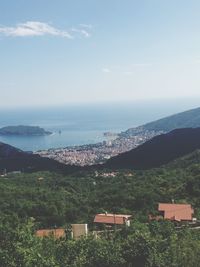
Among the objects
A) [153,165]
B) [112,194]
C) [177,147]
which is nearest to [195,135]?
[177,147]

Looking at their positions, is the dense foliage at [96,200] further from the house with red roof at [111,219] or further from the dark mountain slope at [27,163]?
the dark mountain slope at [27,163]

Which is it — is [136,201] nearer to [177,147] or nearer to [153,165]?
[153,165]

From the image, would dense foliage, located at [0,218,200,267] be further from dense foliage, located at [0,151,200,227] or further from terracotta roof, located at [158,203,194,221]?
dense foliage, located at [0,151,200,227]

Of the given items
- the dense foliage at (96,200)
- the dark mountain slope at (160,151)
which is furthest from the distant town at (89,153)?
the dense foliage at (96,200)

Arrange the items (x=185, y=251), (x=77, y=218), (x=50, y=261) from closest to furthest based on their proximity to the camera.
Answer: (x=50, y=261) → (x=185, y=251) → (x=77, y=218)

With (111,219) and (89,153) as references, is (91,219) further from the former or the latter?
(89,153)

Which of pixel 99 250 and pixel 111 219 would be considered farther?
pixel 111 219

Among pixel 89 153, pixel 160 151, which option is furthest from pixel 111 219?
pixel 89 153
